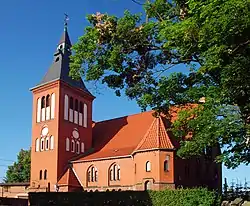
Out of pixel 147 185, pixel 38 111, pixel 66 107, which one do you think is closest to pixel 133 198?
pixel 147 185

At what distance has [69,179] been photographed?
40.2m

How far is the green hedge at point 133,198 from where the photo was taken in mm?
23672

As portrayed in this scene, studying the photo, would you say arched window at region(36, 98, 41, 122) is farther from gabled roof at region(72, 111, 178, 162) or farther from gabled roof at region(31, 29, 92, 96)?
gabled roof at region(72, 111, 178, 162)

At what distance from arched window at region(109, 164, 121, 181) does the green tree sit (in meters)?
22.8

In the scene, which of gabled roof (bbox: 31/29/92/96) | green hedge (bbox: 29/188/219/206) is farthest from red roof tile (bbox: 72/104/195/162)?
green hedge (bbox: 29/188/219/206)

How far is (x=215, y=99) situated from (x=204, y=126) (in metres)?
1.55

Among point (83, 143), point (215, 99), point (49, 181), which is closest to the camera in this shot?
point (215, 99)

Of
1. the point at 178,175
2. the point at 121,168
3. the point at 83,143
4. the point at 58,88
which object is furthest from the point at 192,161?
the point at 58,88

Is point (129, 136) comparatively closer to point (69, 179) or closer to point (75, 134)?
point (75, 134)

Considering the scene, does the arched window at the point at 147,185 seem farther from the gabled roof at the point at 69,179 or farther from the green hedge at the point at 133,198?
the gabled roof at the point at 69,179

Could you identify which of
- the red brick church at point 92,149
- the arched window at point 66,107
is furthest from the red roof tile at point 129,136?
the arched window at point 66,107

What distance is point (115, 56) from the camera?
1645 centimetres

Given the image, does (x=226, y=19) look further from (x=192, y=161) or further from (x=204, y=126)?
(x=192, y=161)

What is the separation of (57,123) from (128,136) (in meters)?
7.90
